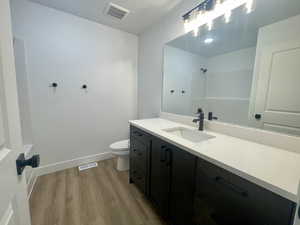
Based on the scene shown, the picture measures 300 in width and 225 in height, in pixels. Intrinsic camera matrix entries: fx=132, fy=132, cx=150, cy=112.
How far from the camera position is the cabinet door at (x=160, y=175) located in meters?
1.17

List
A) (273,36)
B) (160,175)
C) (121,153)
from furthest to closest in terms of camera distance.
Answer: (121,153), (160,175), (273,36)

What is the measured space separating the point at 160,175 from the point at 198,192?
0.43 m

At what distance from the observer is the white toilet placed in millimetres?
2033

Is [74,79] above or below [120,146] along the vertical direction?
above

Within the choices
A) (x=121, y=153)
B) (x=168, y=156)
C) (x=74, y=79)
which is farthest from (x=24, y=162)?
(x=74, y=79)

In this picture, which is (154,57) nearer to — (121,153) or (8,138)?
(121,153)

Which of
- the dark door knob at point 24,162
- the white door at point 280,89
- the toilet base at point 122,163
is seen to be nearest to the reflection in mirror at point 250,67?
the white door at point 280,89

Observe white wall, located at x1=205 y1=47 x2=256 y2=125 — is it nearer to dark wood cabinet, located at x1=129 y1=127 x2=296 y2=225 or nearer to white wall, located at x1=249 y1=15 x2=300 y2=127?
white wall, located at x1=249 y1=15 x2=300 y2=127

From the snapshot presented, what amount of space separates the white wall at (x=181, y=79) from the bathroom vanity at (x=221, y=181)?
0.54m

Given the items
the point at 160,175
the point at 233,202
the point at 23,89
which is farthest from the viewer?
the point at 23,89

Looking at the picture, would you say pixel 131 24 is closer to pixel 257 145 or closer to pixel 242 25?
pixel 242 25

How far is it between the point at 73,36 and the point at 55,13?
1.07 ft

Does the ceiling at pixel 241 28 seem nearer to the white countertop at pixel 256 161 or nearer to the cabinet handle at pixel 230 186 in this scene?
the white countertop at pixel 256 161

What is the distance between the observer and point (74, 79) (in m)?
2.10
